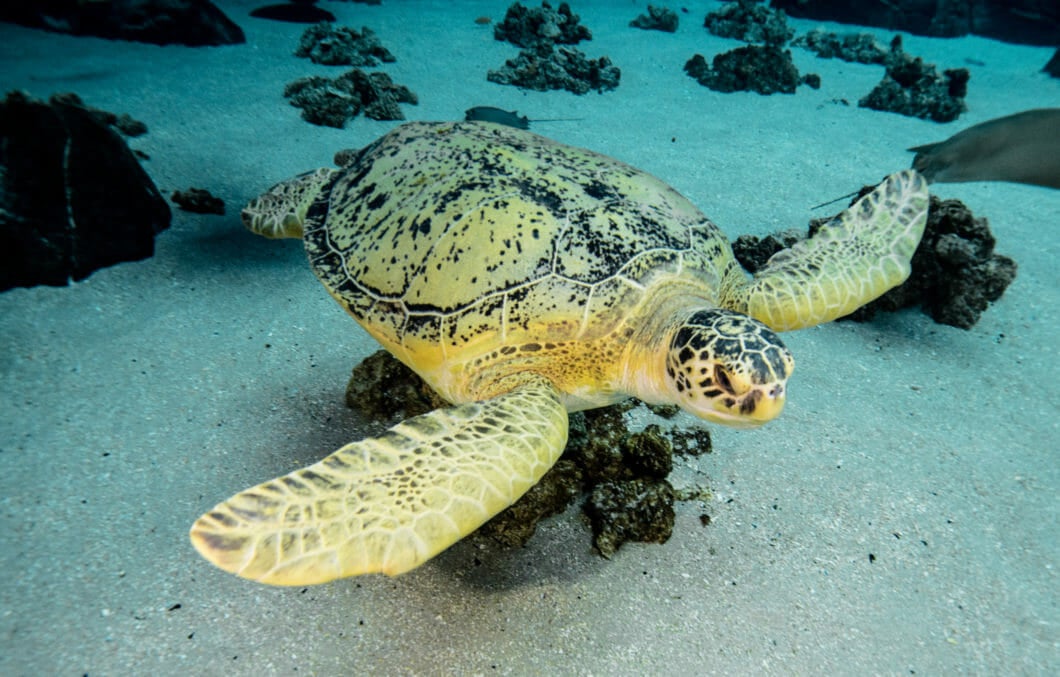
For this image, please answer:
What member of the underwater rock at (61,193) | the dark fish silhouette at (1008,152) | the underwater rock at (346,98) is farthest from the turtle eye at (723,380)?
the underwater rock at (346,98)

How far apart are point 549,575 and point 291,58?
8.92 m

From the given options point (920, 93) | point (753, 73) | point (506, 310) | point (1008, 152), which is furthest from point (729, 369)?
point (920, 93)

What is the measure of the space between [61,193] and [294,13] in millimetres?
8846

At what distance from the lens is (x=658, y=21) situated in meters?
12.4

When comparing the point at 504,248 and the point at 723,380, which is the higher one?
the point at 504,248

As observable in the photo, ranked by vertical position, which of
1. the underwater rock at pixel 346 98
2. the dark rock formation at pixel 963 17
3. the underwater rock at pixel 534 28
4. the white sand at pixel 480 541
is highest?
the dark rock formation at pixel 963 17

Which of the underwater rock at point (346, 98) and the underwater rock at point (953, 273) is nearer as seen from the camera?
the underwater rock at point (953, 273)

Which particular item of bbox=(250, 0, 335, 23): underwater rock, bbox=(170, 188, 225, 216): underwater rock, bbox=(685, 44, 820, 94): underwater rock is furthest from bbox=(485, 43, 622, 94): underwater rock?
bbox=(170, 188, 225, 216): underwater rock

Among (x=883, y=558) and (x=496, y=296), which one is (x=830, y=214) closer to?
(x=883, y=558)

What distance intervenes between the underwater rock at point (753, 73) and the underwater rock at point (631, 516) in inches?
339

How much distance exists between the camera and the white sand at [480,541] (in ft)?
6.09

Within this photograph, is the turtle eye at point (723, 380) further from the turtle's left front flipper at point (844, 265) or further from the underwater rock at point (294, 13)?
the underwater rock at point (294, 13)

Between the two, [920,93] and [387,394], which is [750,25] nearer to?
[920,93]

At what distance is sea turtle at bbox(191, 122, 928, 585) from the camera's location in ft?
5.15
